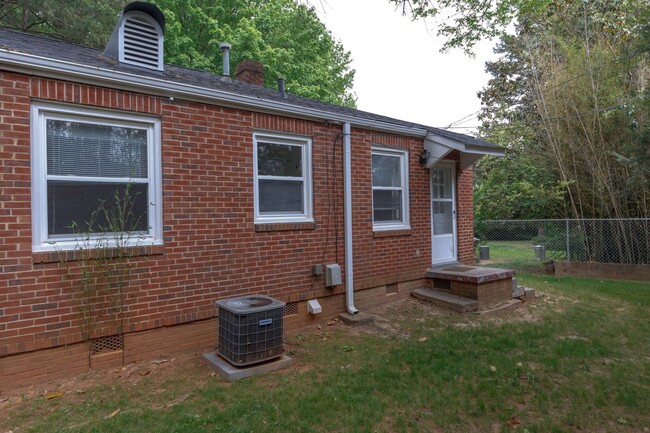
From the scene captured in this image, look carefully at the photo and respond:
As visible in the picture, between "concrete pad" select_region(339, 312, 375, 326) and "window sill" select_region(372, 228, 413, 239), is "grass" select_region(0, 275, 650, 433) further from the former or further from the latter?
"window sill" select_region(372, 228, 413, 239)

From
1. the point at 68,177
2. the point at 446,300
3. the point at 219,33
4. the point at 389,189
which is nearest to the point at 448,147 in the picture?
the point at 389,189

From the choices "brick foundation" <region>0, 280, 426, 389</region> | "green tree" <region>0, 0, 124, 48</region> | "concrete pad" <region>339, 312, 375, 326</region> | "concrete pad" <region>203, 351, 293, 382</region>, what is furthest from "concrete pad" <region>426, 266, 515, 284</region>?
"green tree" <region>0, 0, 124, 48</region>

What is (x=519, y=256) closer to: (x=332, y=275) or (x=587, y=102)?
(x=587, y=102)

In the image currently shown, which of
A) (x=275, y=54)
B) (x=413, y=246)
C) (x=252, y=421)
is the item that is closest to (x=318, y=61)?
(x=275, y=54)

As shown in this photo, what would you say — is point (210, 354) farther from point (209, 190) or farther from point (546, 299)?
point (546, 299)

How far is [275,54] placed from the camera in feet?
54.0

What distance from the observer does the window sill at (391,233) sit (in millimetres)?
6500

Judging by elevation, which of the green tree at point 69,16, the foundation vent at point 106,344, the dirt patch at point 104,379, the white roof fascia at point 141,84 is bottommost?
the dirt patch at point 104,379

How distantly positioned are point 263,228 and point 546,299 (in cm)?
563

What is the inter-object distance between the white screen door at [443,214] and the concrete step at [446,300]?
85 centimetres

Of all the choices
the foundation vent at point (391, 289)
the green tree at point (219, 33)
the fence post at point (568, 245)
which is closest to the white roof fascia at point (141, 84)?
the foundation vent at point (391, 289)

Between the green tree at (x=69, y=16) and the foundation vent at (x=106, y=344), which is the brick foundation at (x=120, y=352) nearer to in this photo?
the foundation vent at (x=106, y=344)

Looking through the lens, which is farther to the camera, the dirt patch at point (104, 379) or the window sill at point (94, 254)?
the window sill at point (94, 254)

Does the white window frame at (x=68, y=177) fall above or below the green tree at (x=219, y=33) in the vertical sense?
below
